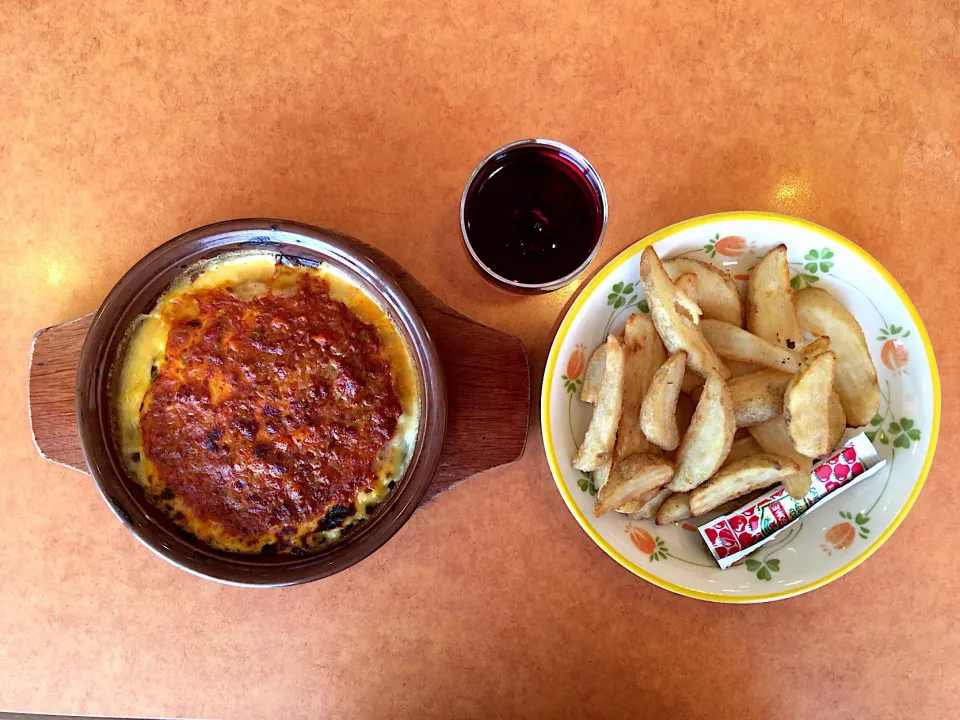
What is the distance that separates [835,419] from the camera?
4.60 feet

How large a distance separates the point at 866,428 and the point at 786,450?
34 centimetres

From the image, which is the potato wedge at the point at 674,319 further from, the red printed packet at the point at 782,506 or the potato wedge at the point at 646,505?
the red printed packet at the point at 782,506

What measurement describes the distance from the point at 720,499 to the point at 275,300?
3.44 ft

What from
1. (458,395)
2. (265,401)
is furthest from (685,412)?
(265,401)

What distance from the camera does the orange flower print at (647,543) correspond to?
1485 mm

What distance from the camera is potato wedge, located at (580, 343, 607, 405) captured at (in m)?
1.42

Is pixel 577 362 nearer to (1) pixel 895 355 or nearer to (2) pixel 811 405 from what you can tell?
(2) pixel 811 405

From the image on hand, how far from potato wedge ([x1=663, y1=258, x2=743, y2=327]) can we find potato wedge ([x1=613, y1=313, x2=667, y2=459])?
145 millimetres

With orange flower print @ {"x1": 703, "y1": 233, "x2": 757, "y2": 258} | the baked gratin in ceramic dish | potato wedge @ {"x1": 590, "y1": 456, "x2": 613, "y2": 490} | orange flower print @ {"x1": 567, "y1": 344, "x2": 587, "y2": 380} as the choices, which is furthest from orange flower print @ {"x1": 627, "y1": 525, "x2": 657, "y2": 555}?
orange flower print @ {"x1": 703, "y1": 233, "x2": 757, "y2": 258}

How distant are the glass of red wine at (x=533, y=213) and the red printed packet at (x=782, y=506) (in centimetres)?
71

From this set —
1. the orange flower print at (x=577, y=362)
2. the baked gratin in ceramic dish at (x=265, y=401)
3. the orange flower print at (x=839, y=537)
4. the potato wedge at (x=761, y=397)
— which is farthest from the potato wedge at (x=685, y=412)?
the baked gratin in ceramic dish at (x=265, y=401)

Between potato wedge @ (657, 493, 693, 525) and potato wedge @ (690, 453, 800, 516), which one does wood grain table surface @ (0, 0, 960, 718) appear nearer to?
potato wedge @ (657, 493, 693, 525)

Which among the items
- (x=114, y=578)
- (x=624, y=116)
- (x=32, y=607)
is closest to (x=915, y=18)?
(x=624, y=116)

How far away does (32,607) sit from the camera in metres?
1.66
